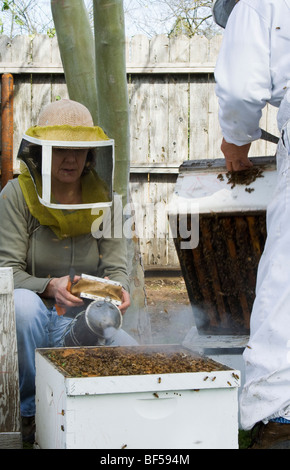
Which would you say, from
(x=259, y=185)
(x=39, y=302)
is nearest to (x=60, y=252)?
(x=39, y=302)

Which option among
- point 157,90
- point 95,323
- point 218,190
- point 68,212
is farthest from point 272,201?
point 157,90

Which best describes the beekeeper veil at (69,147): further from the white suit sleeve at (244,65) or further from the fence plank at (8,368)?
the white suit sleeve at (244,65)

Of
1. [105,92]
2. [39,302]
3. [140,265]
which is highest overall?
[105,92]

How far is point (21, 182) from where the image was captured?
2.23 m

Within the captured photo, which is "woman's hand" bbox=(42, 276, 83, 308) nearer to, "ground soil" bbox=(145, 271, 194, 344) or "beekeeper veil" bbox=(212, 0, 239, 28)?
"beekeeper veil" bbox=(212, 0, 239, 28)

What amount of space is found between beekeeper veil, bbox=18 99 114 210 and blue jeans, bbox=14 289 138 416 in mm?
346

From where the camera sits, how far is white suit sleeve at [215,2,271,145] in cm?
174

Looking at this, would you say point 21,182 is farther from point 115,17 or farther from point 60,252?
point 115,17

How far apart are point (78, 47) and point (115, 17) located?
0.31m

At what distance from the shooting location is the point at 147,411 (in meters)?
1.46

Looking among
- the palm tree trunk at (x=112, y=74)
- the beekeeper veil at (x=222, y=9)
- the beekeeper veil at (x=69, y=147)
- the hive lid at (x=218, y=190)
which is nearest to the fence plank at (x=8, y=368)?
the beekeeper veil at (x=69, y=147)

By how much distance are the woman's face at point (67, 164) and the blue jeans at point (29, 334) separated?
44 cm

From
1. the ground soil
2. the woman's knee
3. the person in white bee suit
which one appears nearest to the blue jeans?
the woman's knee

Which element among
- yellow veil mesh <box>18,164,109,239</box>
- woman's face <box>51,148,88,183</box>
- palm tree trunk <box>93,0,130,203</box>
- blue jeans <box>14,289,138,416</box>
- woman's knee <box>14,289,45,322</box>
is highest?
palm tree trunk <box>93,0,130,203</box>
